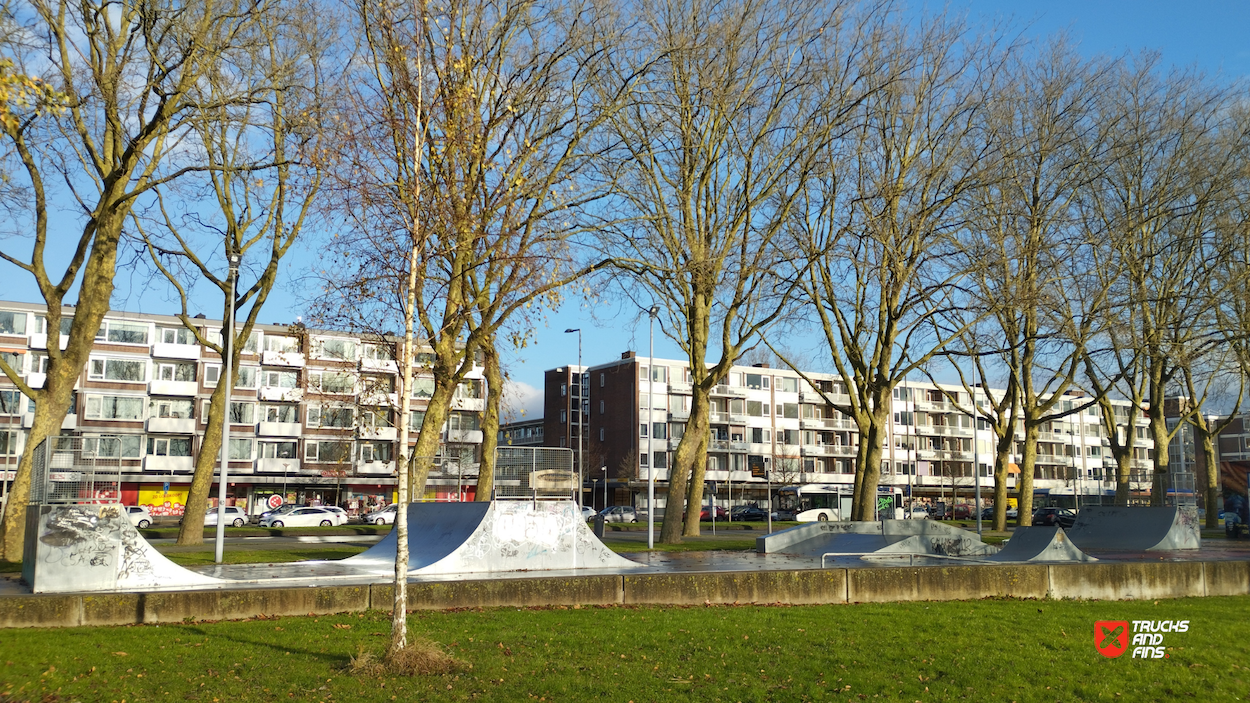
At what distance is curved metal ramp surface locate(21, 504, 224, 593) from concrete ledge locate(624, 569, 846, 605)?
5834 mm

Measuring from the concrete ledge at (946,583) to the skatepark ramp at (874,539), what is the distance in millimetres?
4469

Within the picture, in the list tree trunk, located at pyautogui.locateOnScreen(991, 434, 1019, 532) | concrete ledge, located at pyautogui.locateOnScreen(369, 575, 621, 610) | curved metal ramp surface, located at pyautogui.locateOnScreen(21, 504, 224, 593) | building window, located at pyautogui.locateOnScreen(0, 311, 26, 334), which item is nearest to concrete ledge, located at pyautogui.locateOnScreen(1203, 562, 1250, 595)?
concrete ledge, located at pyautogui.locateOnScreen(369, 575, 621, 610)

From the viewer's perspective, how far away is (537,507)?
15.9 meters

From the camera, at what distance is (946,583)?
14.4m

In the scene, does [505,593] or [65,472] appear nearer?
[505,593]

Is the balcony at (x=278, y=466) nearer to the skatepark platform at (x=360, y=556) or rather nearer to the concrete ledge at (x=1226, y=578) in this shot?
the skatepark platform at (x=360, y=556)

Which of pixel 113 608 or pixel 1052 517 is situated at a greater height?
pixel 113 608

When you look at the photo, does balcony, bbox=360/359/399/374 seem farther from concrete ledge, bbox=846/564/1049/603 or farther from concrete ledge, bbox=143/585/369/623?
concrete ledge, bbox=846/564/1049/603

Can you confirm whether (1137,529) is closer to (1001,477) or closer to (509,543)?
(1001,477)

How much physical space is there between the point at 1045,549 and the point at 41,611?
16.0 metres

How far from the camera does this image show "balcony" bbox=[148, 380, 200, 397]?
220ft

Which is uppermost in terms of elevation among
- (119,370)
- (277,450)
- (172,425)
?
(119,370)

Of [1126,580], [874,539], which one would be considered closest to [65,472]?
[874,539]

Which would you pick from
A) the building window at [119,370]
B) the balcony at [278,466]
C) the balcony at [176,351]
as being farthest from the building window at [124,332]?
the balcony at [278,466]
